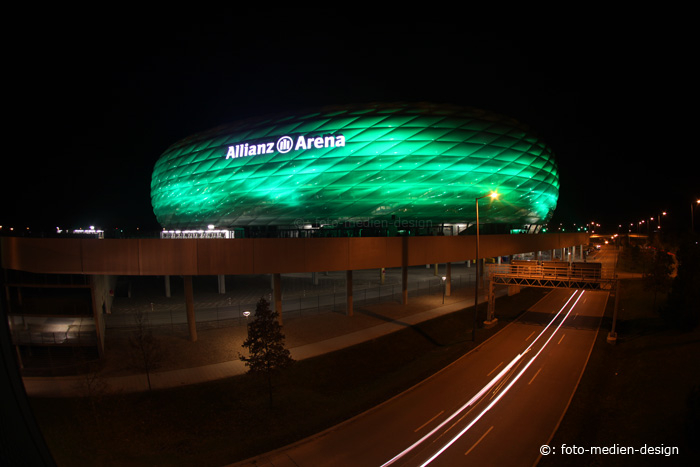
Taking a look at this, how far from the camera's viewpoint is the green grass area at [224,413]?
975 cm

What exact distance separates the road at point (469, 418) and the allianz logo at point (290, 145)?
25.9 metres

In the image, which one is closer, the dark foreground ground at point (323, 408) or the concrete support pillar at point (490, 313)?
the dark foreground ground at point (323, 408)

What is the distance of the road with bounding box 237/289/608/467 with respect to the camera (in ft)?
30.7

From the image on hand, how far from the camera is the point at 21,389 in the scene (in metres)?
3.26

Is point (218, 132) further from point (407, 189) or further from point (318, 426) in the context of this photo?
point (318, 426)

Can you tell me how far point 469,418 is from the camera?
11305 mm

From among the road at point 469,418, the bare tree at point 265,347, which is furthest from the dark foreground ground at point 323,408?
the bare tree at point 265,347

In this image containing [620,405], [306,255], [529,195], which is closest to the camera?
[620,405]

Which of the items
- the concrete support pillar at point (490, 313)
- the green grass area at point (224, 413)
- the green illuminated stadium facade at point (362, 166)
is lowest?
the green grass area at point (224, 413)

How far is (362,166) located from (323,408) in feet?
93.7

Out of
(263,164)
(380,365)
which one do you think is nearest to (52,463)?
(380,365)

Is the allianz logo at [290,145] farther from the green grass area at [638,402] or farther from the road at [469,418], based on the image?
the green grass area at [638,402]

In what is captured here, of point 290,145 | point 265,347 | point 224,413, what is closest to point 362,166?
point 290,145

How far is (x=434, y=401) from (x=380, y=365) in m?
4.72
